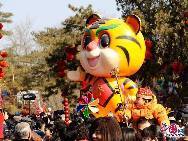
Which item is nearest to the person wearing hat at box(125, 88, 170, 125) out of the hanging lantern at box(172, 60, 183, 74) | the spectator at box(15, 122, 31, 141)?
the spectator at box(15, 122, 31, 141)

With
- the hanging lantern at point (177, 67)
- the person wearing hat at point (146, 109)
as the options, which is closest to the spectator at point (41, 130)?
the person wearing hat at point (146, 109)

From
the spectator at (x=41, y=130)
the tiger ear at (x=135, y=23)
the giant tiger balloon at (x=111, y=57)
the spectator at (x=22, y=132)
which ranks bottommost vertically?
the spectator at (x=41, y=130)

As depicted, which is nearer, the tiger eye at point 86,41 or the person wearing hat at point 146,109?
the person wearing hat at point 146,109

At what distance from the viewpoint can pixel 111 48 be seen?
11.1 meters

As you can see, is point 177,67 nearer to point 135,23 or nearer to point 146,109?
point 135,23

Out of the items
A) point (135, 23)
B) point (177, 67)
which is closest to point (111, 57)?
point (135, 23)

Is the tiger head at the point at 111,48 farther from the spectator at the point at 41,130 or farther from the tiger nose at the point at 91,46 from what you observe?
the spectator at the point at 41,130

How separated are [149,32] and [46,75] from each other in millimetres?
13837

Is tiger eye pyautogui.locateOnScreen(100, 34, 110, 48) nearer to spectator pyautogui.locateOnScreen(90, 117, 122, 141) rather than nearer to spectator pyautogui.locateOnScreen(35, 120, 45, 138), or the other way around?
spectator pyautogui.locateOnScreen(35, 120, 45, 138)

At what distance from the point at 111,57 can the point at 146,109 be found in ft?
7.32

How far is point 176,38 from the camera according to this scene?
1789 centimetres

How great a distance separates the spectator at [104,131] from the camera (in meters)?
3.74

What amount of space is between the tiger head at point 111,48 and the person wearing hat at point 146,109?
1.90 meters

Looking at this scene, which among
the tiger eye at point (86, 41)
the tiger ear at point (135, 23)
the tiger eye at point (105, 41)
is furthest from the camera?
the tiger ear at point (135, 23)
